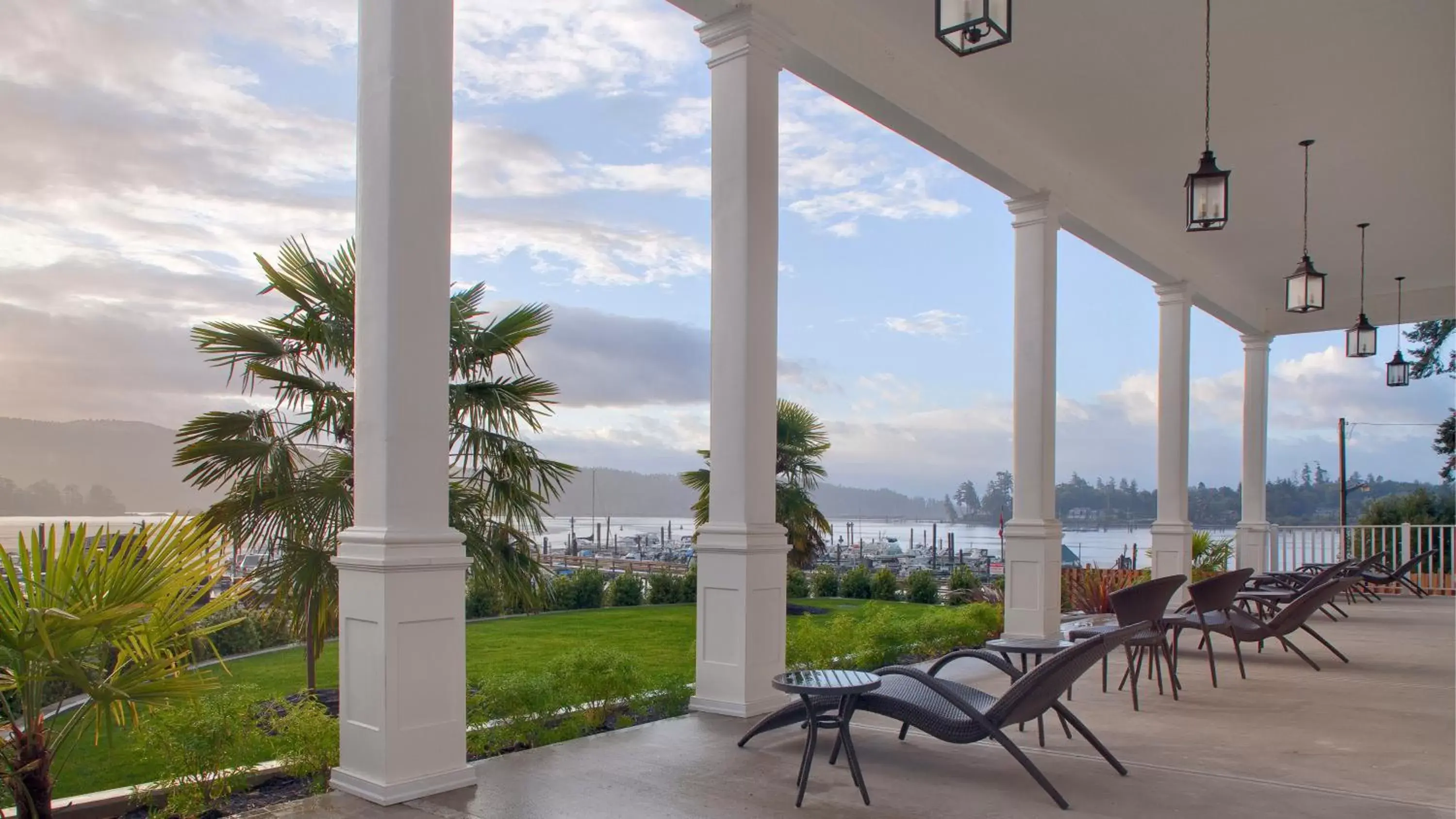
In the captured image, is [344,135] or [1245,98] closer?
[1245,98]

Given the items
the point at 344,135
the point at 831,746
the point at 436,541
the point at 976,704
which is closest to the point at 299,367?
the point at 436,541

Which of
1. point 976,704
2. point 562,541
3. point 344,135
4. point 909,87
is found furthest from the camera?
point 562,541

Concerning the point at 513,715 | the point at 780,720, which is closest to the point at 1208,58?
the point at 780,720

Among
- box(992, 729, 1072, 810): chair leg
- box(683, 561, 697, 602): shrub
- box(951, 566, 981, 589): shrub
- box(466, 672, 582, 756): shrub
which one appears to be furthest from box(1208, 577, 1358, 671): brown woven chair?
box(683, 561, 697, 602): shrub

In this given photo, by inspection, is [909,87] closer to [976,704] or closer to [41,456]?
[976,704]

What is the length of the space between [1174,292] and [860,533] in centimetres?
1446

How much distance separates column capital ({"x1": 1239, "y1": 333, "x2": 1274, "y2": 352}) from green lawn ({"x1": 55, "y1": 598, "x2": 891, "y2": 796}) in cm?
614

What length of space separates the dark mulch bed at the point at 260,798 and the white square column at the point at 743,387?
1.98 metres

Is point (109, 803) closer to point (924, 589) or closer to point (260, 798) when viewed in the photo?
point (260, 798)

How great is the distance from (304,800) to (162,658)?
88 centimetres

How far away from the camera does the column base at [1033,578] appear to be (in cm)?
785

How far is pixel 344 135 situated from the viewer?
1875cm

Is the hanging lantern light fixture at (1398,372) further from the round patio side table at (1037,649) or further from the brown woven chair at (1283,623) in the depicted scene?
the round patio side table at (1037,649)

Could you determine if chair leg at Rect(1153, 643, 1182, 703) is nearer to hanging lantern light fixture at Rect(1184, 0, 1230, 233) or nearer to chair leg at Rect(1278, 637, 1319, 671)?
chair leg at Rect(1278, 637, 1319, 671)
